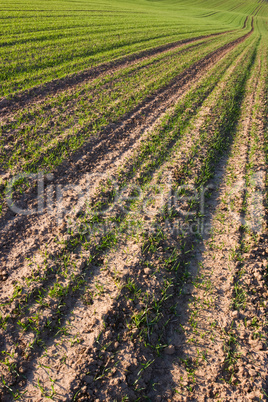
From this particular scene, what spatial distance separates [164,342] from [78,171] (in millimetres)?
4457

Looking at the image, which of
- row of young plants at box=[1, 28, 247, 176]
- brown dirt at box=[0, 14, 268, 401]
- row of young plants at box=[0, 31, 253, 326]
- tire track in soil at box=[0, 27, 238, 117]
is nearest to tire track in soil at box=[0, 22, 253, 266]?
brown dirt at box=[0, 14, 268, 401]

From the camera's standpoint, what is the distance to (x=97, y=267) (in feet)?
13.7

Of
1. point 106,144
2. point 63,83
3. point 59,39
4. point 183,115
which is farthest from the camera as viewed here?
point 59,39

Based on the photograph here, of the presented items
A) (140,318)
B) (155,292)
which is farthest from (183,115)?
(140,318)

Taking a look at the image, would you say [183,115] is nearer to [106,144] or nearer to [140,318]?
[106,144]

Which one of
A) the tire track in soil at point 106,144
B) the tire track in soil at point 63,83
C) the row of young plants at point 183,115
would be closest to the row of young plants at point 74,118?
the tire track in soil at point 106,144

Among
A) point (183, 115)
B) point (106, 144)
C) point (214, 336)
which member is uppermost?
point (183, 115)

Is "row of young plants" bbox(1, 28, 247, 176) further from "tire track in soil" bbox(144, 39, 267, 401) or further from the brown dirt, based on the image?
"tire track in soil" bbox(144, 39, 267, 401)

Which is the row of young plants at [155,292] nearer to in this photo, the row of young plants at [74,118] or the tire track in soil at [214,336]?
the tire track in soil at [214,336]

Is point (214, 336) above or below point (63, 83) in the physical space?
below

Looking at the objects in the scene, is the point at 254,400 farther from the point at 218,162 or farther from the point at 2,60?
the point at 2,60

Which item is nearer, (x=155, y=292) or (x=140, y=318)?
(x=140, y=318)

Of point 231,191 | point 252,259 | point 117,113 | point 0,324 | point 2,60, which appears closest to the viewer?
point 0,324

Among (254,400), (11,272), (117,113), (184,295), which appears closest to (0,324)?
(11,272)
